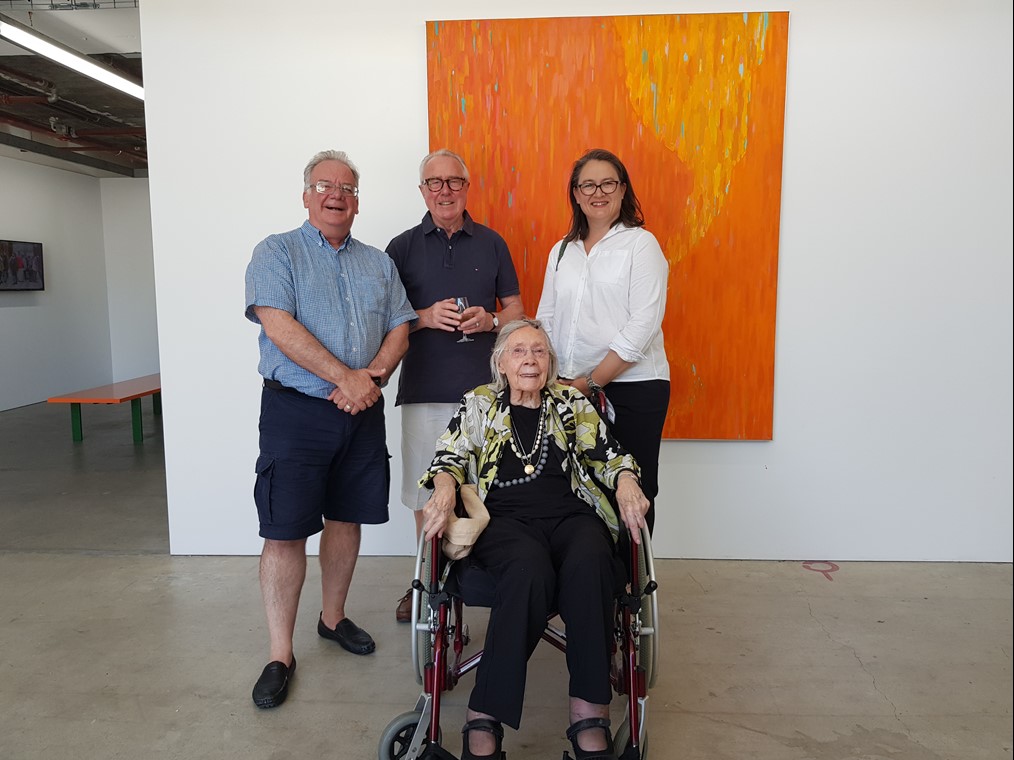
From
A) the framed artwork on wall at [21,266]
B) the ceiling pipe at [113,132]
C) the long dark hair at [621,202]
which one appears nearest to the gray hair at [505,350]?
the long dark hair at [621,202]

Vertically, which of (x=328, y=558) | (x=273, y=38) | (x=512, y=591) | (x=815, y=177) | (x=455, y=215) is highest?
(x=273, y=38)

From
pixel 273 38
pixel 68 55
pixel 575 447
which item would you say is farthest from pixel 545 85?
pixel 68 55

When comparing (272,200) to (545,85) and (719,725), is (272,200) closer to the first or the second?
(545,85)

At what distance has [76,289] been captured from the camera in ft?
33.3

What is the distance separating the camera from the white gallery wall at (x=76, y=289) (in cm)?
905

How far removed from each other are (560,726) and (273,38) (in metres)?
3.25

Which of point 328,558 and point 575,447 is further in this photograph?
point 328,558

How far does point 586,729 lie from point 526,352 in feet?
3.59

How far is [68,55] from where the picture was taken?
17.7 feet

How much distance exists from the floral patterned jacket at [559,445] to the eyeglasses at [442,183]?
0.90m

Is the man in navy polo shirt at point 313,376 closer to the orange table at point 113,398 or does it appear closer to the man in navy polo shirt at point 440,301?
the man in navy polo shirt at point 440,301

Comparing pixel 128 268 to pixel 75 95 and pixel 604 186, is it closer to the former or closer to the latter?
pixel 75 95

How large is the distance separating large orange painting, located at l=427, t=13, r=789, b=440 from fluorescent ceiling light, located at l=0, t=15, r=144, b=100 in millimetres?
3243

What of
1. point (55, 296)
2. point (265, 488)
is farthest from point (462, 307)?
point (55, 296)
